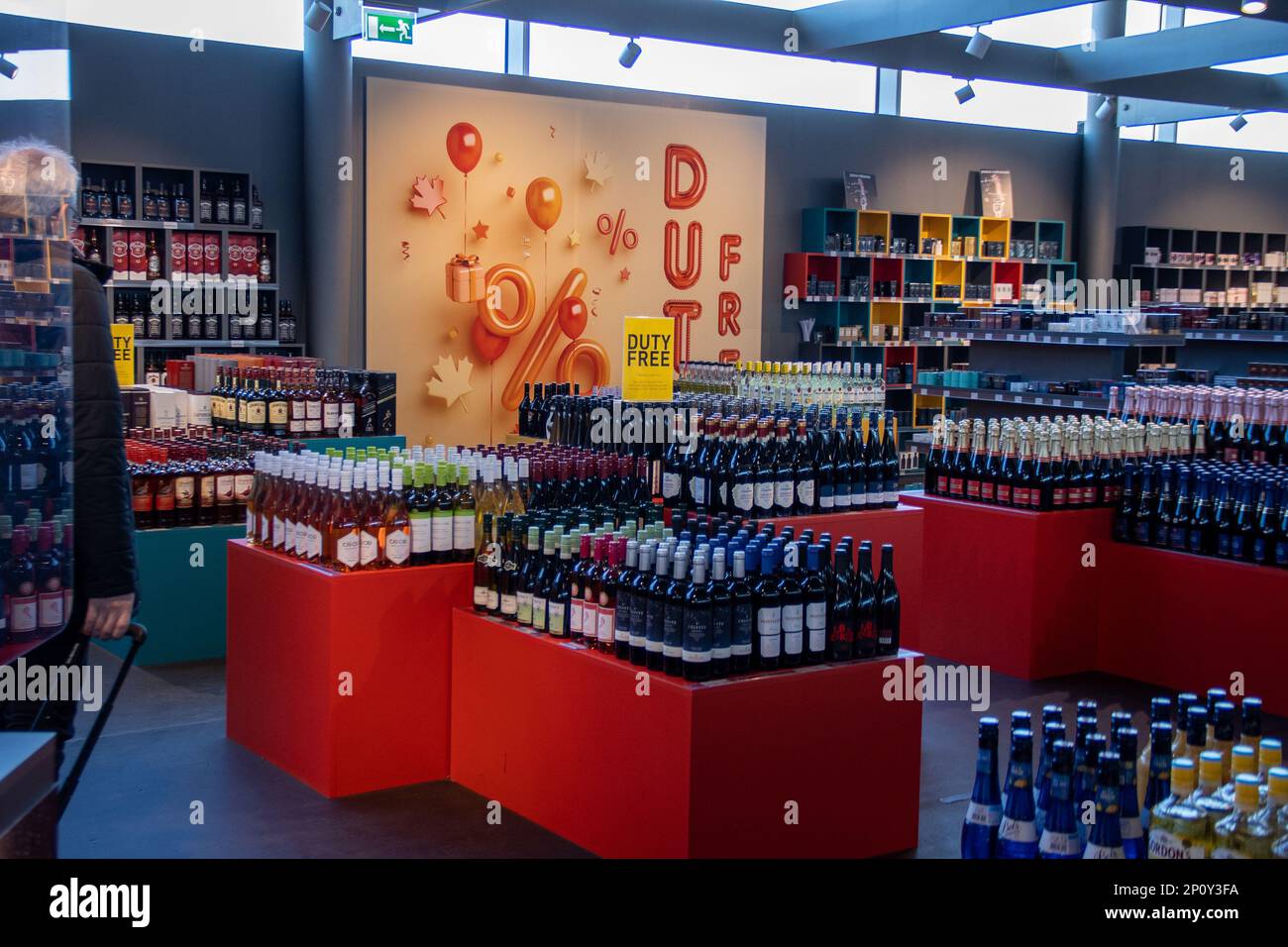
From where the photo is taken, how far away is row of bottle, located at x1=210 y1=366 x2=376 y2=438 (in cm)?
737

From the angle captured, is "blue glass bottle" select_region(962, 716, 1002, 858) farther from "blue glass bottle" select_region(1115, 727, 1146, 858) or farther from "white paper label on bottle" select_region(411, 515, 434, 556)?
"white paper label on bottle" select_region(411, 515, 434, 556)

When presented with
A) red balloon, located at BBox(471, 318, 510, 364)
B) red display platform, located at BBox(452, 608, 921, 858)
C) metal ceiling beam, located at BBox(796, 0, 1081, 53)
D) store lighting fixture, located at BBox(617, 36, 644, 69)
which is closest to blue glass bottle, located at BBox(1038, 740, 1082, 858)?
red display platform, located at BBox(452, 608, 921, 858)

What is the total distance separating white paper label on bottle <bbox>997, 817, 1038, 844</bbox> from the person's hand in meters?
1.97

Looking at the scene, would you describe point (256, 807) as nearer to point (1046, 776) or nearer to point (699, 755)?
point (699, 755)

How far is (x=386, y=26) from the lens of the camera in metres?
9.88

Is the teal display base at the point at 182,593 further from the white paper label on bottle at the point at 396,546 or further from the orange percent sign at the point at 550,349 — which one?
the orange percent sign at the point at 550,349

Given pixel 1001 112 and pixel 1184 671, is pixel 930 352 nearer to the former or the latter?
pixel 1001 112

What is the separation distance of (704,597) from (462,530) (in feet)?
3.89

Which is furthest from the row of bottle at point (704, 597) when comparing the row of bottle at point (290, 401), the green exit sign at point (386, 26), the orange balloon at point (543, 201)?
the orange balloon at point (543, 201)

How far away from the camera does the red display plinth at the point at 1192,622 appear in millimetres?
5414

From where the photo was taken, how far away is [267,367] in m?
7.92

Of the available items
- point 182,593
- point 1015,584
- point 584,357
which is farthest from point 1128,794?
point 584,357

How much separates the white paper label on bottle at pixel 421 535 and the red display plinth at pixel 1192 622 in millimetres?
3237

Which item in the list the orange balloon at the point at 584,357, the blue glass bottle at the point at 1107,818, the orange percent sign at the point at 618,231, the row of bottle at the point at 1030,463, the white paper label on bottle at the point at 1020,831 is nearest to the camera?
the blue glass bottle at the point at 1107,818
